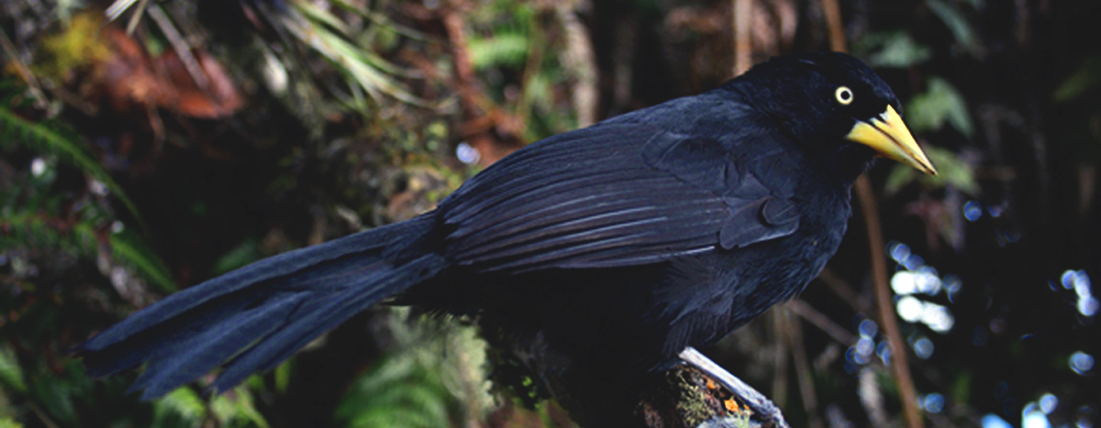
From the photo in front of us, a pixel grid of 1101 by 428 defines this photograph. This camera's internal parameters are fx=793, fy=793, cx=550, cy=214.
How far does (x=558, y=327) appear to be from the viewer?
1.95 meters

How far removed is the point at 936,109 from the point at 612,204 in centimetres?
279

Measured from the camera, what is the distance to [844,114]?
2.31m

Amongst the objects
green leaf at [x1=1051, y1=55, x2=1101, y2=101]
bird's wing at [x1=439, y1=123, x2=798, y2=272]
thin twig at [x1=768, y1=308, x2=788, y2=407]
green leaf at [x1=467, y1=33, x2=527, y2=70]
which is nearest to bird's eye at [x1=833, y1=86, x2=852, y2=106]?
bird's wing at [x1=439, y1=123, x2=798, y2=272]

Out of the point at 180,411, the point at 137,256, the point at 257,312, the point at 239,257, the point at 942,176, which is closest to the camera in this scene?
the point at 257,312

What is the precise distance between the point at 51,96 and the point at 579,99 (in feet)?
8.43

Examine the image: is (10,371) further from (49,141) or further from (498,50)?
(498,50)

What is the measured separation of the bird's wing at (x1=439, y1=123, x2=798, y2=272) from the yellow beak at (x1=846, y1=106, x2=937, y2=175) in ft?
0.94

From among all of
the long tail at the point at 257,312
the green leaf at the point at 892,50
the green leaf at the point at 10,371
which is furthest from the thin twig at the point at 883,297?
the green leaf at the point at 10,371

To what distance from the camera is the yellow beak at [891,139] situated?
224 cm

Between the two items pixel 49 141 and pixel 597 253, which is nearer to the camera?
pixel 597 253

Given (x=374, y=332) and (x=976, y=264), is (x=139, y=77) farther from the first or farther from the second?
(x=976, y=264)

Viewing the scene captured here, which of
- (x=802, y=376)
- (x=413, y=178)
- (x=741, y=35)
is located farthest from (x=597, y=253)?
(x=741, y=35)

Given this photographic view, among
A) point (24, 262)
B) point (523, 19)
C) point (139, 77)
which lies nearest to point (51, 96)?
point (139, 77)

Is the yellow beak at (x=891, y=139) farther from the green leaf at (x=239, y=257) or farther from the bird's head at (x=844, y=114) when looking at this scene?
the green leaf at (x=239, y=257)
